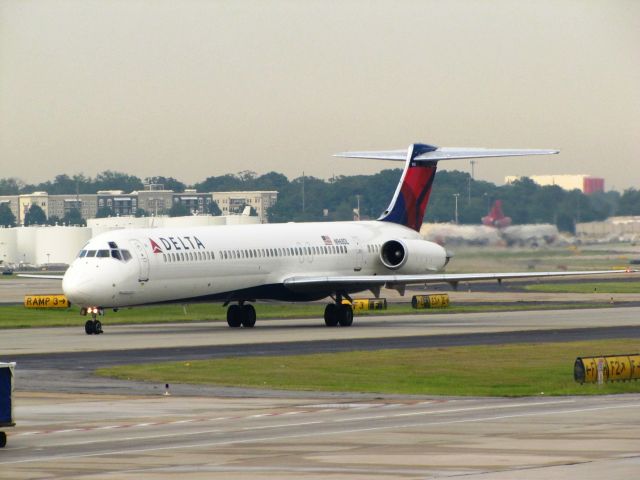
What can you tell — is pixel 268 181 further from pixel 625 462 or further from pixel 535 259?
pixel 625 462

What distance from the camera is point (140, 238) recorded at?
57.9 metres

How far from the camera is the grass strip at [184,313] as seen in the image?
226 ft

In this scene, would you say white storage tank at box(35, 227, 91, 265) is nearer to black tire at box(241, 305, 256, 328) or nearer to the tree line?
the tree line

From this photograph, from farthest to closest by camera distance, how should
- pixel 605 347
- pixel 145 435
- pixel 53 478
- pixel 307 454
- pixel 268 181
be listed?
pixel 268 181 < pixel 605 347 < pixel 145 435 < pixel 307 454 < pixel 53 478

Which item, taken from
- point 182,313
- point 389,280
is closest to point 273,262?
point 389,280

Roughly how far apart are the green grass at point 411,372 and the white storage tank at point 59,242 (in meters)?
140

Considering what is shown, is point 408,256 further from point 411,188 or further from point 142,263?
point 142,263

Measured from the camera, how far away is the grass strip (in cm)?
6880

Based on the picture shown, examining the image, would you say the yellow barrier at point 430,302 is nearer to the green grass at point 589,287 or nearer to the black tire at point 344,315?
the black tire at point 344,315

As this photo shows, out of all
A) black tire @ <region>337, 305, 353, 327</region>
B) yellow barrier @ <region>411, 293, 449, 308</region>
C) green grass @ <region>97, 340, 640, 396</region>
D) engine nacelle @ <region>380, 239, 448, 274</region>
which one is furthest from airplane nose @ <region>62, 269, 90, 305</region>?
yellow barrier @ <region>411, 293, 449, 308</region>

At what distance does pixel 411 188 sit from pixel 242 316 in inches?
522

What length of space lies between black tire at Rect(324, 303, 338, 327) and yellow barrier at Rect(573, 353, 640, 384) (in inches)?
1122

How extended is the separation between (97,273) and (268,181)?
432 ft

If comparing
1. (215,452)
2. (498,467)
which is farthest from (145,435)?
(498,467)
